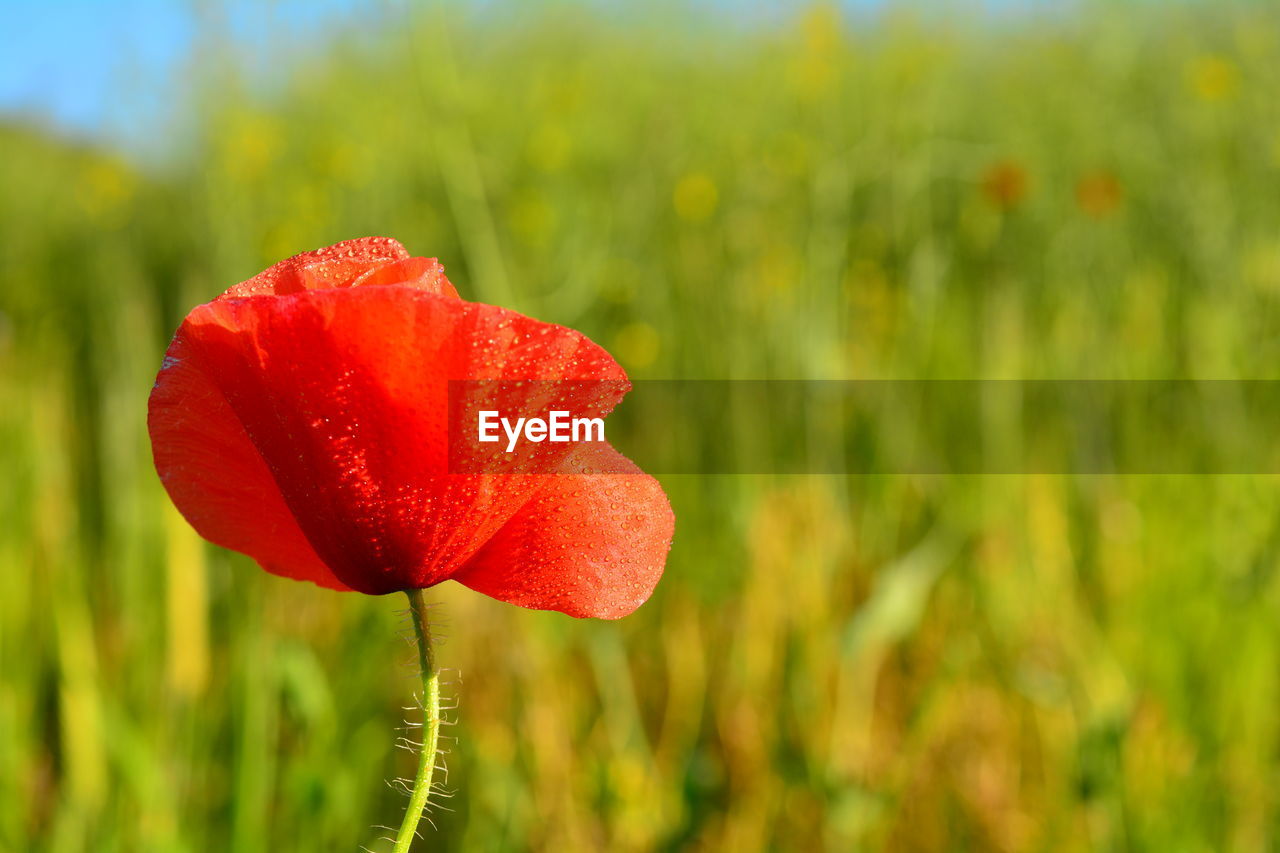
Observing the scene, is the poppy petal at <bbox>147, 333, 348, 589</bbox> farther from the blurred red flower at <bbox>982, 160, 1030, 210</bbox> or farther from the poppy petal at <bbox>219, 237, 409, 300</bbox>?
the blurred red flower at <bbox>982, 160, 1030, 210</bbox>

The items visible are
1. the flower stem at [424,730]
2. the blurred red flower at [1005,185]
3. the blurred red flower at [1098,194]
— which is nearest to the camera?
the flower stem at [424,730]

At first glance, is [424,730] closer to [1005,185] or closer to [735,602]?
[735,602]

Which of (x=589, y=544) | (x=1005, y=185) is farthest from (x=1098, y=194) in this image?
(x=589, y=544)

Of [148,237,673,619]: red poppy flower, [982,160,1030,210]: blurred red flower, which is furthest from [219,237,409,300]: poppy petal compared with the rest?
[982,160,1030,210]: blurred red flower

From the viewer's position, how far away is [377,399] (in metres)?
0.19

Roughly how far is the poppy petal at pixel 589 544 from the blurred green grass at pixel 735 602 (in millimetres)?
34

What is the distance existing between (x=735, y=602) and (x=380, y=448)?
1.15 meters

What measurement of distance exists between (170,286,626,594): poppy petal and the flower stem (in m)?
0.01

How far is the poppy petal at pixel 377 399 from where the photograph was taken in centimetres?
18

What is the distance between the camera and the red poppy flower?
0.19 metres

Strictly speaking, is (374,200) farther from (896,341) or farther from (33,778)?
(33,778)

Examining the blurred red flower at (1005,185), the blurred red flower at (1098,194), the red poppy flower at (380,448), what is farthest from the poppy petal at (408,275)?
the blurred red flower at (1098,194)

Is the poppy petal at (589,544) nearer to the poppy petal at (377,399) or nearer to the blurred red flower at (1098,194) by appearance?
the poppy petal at (377,399)

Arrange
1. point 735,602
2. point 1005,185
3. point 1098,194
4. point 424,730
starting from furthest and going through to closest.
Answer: point 1098,194
point 1005,185
point 735,602
point 424,730
